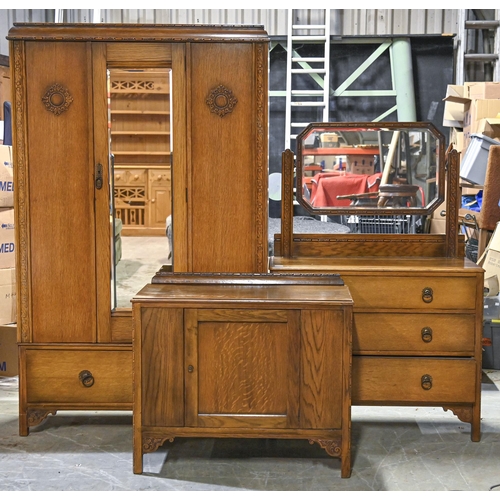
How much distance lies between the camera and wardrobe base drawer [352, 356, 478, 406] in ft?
9.41

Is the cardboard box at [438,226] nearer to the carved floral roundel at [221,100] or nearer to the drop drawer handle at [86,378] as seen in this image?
the carved floral roundel at [221,100]

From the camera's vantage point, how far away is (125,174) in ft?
9.42

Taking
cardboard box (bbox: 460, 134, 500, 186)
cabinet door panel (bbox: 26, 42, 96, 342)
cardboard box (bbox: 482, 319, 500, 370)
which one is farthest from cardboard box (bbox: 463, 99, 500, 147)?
cabinet door panel (bbox: 26, 42, 96, 342)

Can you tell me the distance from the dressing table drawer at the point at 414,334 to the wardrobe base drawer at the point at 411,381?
0.04 m

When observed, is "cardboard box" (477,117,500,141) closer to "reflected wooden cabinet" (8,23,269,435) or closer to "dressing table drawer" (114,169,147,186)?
"reflected wooden cabinet" (8,23,269,435)

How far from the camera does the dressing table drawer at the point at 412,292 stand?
9.39 feet

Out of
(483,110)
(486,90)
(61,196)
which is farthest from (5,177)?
(486,90)

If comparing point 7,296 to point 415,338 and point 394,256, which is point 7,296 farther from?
point 415,338

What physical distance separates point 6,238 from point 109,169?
5.05ft

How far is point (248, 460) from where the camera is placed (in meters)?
2.65

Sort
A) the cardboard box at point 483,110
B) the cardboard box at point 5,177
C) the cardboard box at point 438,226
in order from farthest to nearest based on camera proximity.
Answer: the cardboard box at point 483,110
the cardboard box at point 5,177
the cardboard box at point 438,226

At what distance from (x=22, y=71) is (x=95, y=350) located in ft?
3.89

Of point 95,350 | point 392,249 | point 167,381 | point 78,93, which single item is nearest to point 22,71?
point 78,93

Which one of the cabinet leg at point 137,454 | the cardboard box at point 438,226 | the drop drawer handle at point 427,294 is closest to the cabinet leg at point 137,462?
the cabinet leg at point 137,454
